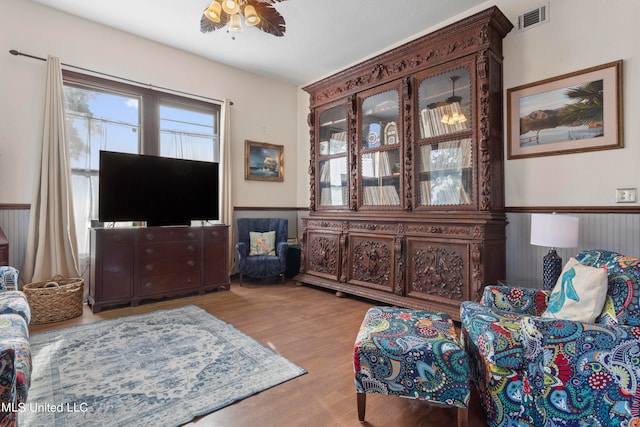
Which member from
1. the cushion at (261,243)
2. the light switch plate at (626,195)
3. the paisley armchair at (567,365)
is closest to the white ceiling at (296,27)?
the light switch plate at (626,195)

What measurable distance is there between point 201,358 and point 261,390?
0.59 metres

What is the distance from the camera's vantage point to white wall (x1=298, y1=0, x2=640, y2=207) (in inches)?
91.2

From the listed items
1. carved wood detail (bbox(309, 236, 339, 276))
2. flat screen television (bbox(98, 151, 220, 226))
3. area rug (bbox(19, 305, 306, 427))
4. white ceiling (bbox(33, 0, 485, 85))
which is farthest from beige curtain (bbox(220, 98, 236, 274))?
area rug (bbox(19, 305, 306, 427))

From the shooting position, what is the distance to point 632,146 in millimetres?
2303

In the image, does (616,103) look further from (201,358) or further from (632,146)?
(201,358)

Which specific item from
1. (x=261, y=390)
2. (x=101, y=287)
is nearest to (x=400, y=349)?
(x=261, y=390)

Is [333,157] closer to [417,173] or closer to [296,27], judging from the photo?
[417,173]

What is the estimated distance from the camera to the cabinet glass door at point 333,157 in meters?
3.92

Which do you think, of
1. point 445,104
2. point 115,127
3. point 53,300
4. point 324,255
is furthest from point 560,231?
point 115,127

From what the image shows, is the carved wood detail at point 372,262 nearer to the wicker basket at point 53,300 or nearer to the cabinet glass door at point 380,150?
the cabinet glass door at point 380,150

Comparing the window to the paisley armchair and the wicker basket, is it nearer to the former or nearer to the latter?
the wicker basket

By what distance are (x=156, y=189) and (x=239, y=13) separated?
201 cm

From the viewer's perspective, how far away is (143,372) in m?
1.95

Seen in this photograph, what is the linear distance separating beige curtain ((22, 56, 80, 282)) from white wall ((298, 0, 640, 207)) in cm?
423
